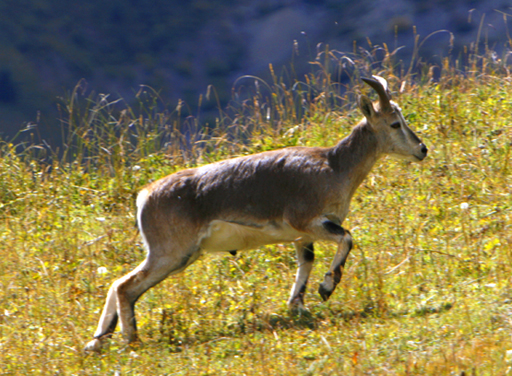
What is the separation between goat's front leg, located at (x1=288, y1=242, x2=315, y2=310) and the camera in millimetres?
6000

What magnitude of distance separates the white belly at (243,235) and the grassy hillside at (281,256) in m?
0.43

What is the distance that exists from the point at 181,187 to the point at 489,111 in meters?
4.77

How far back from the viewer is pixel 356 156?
632 cm

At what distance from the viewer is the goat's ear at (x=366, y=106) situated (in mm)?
6359

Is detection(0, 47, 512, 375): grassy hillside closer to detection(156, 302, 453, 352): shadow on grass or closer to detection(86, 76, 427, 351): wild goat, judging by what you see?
detection(156, 302, 453, 352): shadow on grass

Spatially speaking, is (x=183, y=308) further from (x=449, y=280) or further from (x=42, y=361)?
(x=449, y=280)

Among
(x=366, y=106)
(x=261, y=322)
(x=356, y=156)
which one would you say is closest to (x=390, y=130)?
(x=366, y=106)

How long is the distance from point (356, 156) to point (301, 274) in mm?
1114

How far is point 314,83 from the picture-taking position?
10148 millimetres

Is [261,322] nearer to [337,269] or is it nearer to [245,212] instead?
[337,269]

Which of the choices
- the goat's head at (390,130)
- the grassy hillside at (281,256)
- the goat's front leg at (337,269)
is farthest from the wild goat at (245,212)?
the grassy hillside at (281,256)

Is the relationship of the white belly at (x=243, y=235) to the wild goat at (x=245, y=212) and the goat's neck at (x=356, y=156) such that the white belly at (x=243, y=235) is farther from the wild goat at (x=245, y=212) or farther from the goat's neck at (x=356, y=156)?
the goat's neck at (x=356, y=156)

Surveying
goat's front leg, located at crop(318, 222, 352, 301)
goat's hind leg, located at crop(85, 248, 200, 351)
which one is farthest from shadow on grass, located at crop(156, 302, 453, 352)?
goat's hind leg, located at crop(85, 248, 200, 351)

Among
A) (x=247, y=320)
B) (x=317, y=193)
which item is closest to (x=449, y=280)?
(x=317, y=193)
